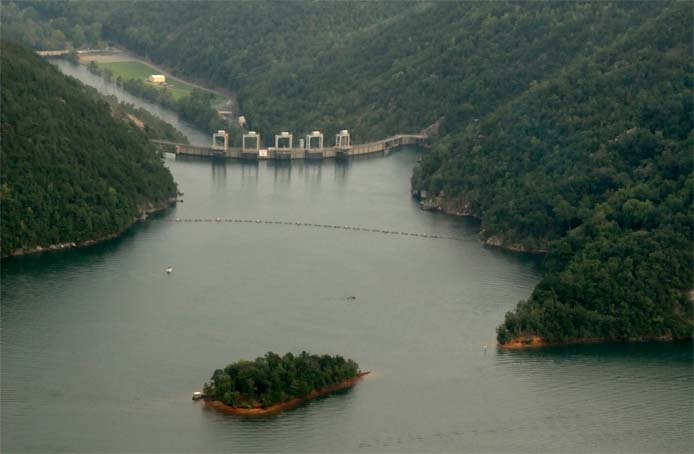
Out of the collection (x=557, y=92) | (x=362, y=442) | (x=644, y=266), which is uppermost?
(x=557, y=92)

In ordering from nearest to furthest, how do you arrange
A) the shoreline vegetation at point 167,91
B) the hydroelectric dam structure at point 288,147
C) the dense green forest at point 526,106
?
the dense green forest at point 526,106 → the hydroelectric dam structure at point 288,147 → the shoreline vegetation at point 167,91

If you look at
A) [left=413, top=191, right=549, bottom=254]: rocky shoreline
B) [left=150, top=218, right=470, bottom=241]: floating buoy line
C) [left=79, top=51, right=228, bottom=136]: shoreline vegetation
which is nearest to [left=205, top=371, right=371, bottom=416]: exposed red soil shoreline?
[left=150, top=218, right=470, bottom=241]: floating buoy line

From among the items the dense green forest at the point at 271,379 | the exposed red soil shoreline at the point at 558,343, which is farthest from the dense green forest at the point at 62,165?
the exposed red soil shoreline at the point at 558,343

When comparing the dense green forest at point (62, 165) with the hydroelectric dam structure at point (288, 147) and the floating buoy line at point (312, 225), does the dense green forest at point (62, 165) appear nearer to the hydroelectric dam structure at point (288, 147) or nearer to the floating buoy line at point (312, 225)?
the floating buoy line at point (312, 225)

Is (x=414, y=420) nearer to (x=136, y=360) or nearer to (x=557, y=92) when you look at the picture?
(x=136, y=360)

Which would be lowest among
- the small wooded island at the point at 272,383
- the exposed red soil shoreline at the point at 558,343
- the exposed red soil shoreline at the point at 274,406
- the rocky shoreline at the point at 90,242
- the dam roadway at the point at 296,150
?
the exposed red soil shoreline at the point at 274,406

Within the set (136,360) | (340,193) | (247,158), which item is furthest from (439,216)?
(136,360)

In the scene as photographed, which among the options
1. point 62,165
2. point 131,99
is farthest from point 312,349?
point 131,99
